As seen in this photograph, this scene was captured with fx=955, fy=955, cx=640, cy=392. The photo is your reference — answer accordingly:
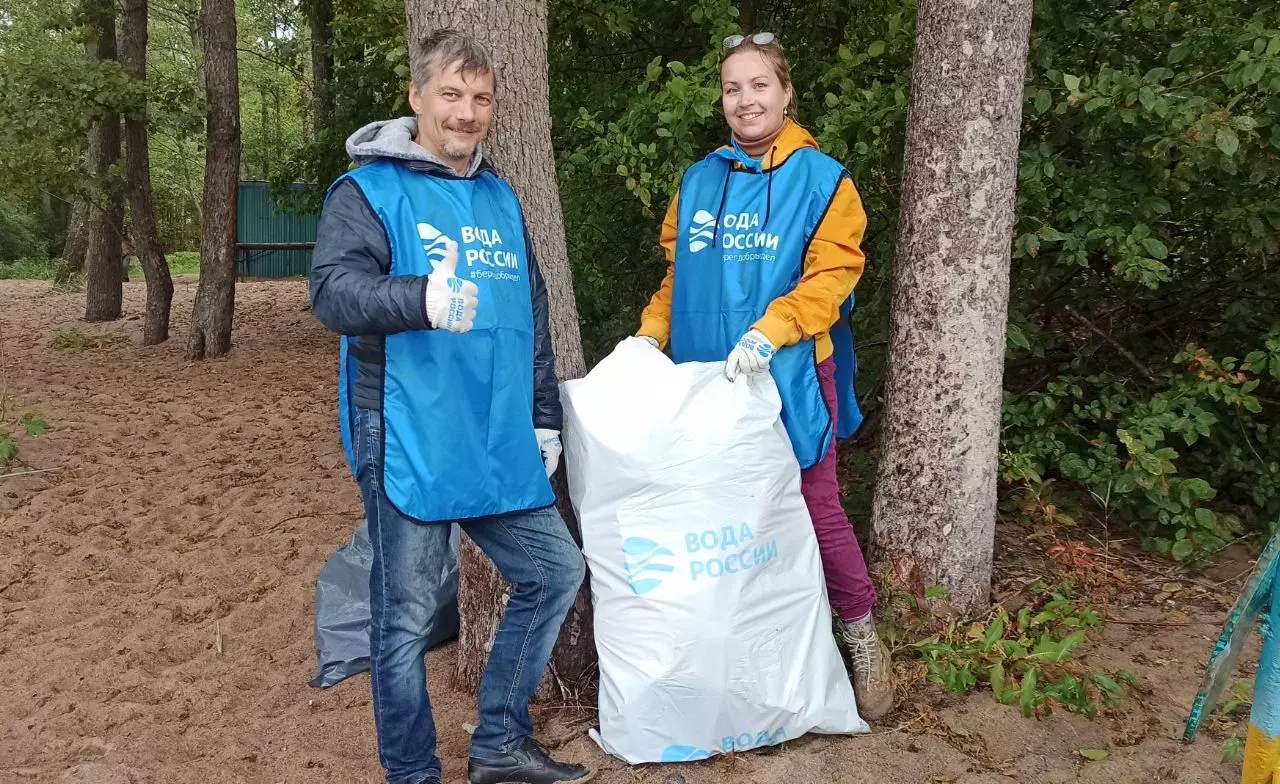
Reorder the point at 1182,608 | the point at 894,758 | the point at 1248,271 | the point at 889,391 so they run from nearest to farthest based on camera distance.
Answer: the point at 894,758 → the point at 889,391 → the point at 1182,608 → the point at 1248,271

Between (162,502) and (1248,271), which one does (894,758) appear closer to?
(1248,271)

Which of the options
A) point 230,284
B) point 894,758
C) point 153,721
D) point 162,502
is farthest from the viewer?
point 230,284

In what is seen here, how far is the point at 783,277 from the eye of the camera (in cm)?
246

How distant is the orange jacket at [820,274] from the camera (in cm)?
235

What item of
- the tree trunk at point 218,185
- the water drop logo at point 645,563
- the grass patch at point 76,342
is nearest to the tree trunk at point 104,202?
the tree trunk at point 218,185

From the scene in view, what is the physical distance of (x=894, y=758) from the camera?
2.41 meters

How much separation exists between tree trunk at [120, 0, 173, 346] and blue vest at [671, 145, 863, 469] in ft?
25.1

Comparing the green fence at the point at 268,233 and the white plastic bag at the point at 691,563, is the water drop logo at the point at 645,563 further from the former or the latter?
the green fence at the point at 268,233

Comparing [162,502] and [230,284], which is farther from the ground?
[230,284]

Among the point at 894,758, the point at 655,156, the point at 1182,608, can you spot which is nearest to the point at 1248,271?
the point at 1182,608

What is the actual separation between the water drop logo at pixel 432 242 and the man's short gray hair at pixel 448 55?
0.33 m

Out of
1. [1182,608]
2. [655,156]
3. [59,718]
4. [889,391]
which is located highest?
[655,156]

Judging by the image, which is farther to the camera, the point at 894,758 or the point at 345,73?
the point at 345,73

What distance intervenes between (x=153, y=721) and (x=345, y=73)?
5966 mm
